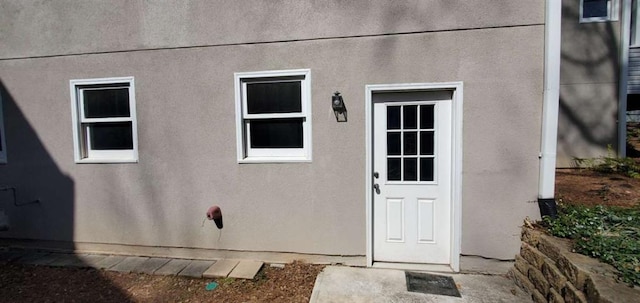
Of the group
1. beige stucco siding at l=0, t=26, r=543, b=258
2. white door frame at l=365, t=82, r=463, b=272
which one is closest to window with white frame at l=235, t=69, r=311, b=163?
beige stucco siding at l=0, t=26, r=543, b=258

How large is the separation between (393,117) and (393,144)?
1.06ft

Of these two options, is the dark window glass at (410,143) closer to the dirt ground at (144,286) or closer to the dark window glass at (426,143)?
the dark window glass at (426,143)

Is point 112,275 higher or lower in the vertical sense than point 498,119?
lower

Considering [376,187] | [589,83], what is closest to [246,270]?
[376,187]

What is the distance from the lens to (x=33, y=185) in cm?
412

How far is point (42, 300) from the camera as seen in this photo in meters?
3.04

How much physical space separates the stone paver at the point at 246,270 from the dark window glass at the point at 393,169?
1929 mm

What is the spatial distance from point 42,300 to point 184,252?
4.57 feet

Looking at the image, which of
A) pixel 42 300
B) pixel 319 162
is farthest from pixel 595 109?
pixel 42 300

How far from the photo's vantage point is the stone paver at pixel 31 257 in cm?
387

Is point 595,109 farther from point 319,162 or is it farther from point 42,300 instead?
point 42,300

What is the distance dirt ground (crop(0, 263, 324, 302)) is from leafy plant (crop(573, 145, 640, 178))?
6321mm

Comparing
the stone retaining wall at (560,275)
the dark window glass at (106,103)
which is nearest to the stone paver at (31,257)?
the dark window glass at (106,103)

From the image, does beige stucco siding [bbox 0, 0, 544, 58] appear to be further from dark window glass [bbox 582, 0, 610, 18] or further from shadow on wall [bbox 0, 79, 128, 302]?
dark window glass [bbox 582, 0, 610, 18]
